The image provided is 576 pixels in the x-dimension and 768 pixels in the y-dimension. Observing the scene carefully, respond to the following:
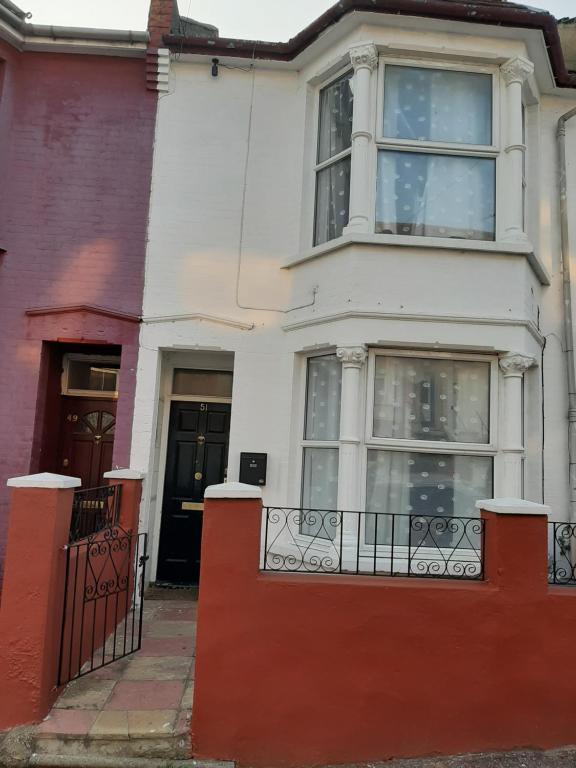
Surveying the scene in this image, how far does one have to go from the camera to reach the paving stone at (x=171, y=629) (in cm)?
529

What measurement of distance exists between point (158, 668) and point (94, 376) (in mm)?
3831

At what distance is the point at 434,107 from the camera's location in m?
6.01

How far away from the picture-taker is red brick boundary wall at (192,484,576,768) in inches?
145

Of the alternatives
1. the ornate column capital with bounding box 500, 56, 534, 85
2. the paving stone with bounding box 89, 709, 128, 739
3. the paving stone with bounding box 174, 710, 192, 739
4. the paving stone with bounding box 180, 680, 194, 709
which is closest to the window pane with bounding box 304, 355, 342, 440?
the paving stone with bounding box 180, 680, 194, 709

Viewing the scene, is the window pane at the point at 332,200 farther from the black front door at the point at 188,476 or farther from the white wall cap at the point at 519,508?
the white wall cap at the point at 519,508

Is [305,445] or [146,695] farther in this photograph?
[305,445]

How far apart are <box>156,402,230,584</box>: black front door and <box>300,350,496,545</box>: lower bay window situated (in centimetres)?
166

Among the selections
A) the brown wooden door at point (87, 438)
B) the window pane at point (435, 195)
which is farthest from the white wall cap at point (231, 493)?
the brown wooden door at point (87, 438)

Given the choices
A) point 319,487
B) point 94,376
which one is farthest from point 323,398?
point 94,376

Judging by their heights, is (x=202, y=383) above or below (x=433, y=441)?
above

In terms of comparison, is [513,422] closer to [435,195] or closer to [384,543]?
[384,543]

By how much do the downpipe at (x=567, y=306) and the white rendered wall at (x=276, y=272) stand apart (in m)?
0.08

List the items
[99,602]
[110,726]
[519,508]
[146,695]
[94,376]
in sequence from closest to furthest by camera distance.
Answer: [110,726] → [519,508] → [146,695] → [99,602] → [94,376]

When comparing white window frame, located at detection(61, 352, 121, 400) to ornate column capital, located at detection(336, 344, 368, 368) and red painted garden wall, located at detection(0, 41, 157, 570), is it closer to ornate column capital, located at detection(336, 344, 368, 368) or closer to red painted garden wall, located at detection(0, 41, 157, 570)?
red painted garden wall, located at detection(0, 41, 157, 570)
